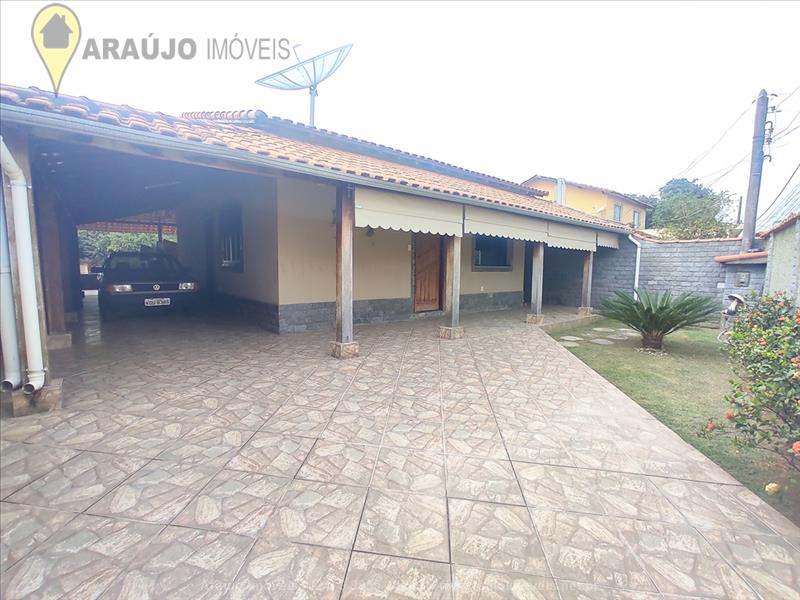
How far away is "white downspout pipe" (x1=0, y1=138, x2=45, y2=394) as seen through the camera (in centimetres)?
328

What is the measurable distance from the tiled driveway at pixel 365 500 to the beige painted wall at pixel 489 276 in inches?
267

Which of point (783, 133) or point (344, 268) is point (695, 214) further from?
point (344, 268)

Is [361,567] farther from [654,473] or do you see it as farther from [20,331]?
[20,331]

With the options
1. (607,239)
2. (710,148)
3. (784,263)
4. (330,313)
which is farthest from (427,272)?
(710,148)

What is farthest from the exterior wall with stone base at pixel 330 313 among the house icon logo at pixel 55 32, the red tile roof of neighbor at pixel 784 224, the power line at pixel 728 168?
the power line at pixel 728 168

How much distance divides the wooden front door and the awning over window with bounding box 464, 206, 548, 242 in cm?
227

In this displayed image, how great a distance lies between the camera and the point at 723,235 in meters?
17.0

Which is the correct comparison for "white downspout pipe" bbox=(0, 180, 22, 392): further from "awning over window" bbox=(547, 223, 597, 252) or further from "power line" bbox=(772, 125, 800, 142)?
"power line" bbox=(772, 125, 800, 142)

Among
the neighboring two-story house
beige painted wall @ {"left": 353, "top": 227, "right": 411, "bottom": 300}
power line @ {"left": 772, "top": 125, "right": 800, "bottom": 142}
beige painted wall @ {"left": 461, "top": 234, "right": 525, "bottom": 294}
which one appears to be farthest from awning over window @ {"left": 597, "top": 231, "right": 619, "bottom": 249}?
the neighboring two-story house

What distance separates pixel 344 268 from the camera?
226 inches

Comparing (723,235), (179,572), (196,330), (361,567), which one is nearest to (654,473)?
(361,567)

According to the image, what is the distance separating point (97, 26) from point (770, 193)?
18071mm

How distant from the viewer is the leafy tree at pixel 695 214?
676 inches

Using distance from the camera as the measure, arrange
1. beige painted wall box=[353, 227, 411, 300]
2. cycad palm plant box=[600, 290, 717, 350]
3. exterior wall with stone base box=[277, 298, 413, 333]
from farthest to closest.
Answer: beige painted wall box=[353, 227, 411, 300], exterior wall with stone base box=[277, 298, 413, 333], cycad palm plant box=[600, 290, 717, 350]
